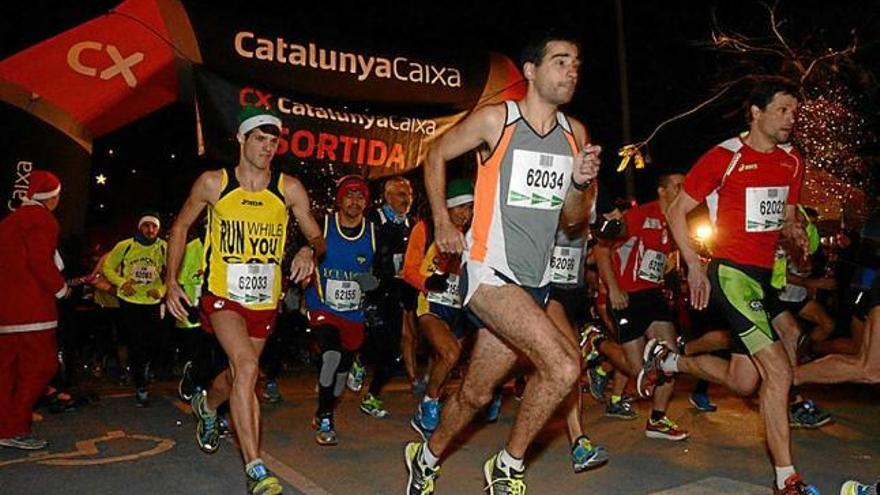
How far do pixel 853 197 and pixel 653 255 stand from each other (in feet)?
34.2

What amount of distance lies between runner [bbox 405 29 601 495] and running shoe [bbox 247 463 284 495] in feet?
3.05

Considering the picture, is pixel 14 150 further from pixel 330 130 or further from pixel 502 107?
pixel 502 107

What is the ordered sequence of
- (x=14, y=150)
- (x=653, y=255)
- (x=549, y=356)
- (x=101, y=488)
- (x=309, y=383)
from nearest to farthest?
(x=549, y=356)
(x=101, y=488)
(x=653, y=255)
(x=14, y=150)
(x=309, y=383)

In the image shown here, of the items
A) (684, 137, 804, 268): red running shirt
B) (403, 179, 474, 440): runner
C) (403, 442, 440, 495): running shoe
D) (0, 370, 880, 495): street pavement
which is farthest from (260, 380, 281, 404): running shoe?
(684, 137, 804, 268): red running shirt

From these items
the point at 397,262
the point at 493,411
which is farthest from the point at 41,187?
the point at 493,411

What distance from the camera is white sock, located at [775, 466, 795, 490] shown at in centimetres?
487

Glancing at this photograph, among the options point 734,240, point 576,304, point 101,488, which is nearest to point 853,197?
point 576,304

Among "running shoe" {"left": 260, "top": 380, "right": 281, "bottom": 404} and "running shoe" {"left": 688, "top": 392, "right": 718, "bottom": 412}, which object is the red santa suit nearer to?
"running shoe" {"left": 260, "top": 380, "right": 281, "bottom": 404}

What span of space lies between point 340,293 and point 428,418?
1.30 m

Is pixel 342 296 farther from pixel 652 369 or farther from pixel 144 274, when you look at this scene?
pixel 144 274

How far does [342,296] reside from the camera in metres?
7.52

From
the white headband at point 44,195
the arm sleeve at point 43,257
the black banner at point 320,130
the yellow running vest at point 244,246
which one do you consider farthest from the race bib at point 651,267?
the white headband at point 44,195

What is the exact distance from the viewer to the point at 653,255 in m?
8.02

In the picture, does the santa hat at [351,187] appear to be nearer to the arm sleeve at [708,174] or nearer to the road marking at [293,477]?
the road marking at [293,477]
